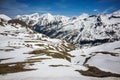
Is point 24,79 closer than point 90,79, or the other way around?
point 24,79

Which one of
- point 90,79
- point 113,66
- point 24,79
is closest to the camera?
point 24,79

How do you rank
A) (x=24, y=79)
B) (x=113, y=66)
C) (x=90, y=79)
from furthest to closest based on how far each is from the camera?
(x=113, y=66), (x=90, y=79), (x=24, y=79)

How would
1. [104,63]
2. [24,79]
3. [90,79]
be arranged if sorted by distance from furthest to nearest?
[104,63] → [90,79] → [24,79]

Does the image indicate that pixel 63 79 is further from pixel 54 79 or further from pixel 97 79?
pixel 97 79

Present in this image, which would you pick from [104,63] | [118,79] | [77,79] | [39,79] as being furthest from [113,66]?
[39,79]

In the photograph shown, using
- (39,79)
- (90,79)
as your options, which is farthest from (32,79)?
(90,79)

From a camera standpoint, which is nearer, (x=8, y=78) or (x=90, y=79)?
(x=8, y=78)

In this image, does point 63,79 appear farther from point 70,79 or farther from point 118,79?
point 118,79

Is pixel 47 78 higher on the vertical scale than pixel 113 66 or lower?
higher

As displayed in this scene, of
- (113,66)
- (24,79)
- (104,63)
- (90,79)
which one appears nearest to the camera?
(24,79)
